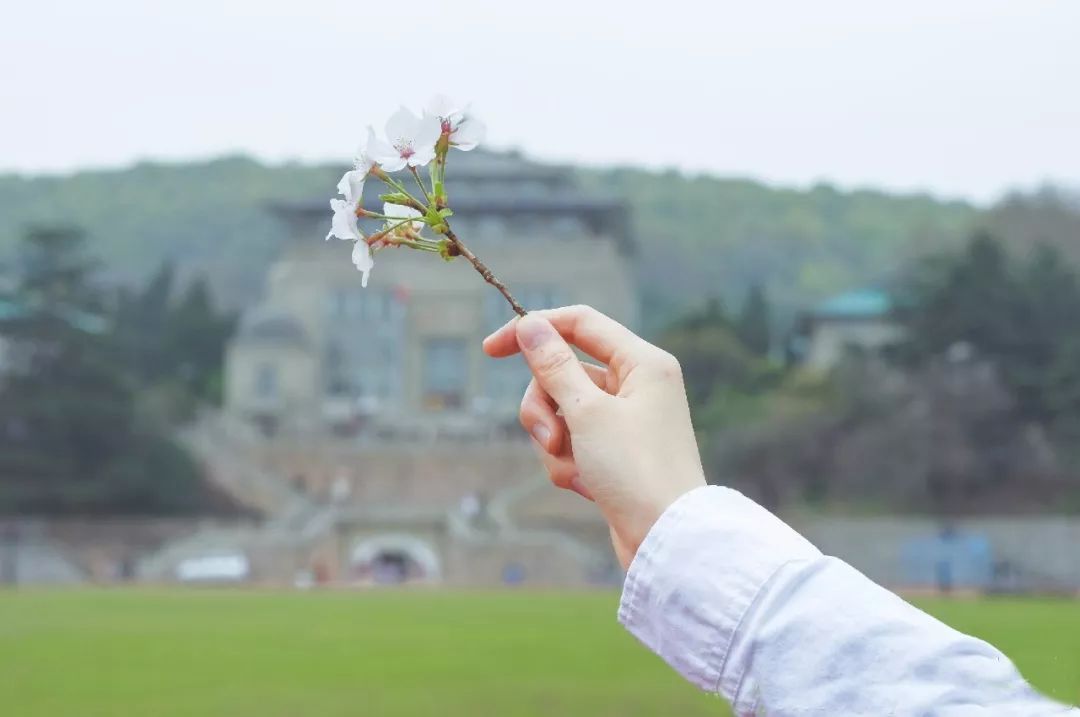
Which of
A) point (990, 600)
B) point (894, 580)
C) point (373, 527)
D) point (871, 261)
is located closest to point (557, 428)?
point (990, 600)

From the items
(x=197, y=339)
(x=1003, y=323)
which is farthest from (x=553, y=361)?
(x=197, y=339)

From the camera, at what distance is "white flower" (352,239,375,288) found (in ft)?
4.01

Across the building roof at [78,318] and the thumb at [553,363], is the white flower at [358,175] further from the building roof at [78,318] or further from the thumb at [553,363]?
the building roof at [78,318]

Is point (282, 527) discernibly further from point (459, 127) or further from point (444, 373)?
point (459, 127)

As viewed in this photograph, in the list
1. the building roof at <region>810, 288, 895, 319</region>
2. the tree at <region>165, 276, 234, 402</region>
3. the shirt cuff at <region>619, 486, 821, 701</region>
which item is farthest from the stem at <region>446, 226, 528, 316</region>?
the tree at <region>165, 276, 234, 402</region>

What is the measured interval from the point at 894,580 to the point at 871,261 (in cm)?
4931

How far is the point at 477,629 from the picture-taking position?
1697 centimetres

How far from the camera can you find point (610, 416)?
1128 millimetres

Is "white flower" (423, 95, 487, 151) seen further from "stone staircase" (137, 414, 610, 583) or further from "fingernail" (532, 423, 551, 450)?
"stone staircase" (137, 414, 610, 583)

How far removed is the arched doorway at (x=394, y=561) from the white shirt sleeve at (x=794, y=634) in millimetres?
36275

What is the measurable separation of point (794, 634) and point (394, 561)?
3869cm

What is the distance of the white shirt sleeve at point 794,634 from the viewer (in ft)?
3.04

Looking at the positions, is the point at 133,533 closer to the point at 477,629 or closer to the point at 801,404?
the point at 801,404

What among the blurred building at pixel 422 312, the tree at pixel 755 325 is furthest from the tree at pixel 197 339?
the tree at pixel 755 325
